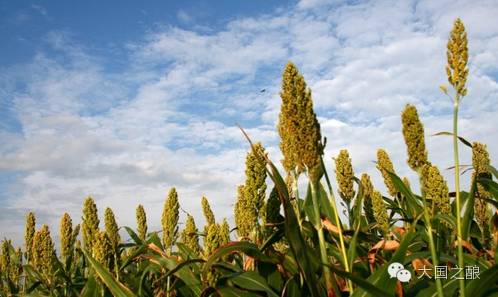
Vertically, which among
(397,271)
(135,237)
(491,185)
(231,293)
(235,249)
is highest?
(491,185)

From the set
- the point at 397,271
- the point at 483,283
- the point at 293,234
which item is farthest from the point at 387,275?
the point at 293,234

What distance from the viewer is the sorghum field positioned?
2.45 m

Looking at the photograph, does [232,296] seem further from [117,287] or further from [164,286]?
[164,286]

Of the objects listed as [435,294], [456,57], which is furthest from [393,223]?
[456,57]

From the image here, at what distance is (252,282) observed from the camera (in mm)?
3264

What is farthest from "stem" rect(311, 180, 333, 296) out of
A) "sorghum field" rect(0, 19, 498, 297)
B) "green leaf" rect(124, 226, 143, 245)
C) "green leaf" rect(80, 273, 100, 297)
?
"green leaf" rect(124, 226, 143, 245)

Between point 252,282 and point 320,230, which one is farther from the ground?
point 320,230

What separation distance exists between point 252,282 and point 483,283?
61.5 inches

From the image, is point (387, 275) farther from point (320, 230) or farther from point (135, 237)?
point (135, 237)

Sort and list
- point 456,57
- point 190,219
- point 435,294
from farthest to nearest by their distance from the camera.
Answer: point 190,219
point 435,294
point 456,57

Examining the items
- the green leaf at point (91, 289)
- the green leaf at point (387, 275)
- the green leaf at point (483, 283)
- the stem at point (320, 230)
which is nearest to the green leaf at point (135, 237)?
the green leaf at point (91, 289)

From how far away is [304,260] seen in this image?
2490 millimetres

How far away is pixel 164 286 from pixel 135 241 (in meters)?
2.42

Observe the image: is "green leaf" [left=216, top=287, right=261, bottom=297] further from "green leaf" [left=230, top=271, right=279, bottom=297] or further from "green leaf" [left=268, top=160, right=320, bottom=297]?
"green leaf" [left=268, top=160, right=320, bottom=297]
